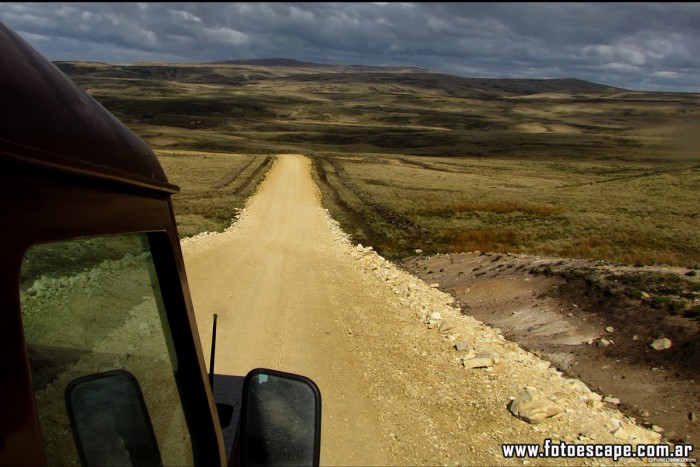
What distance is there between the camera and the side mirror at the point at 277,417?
2395mm

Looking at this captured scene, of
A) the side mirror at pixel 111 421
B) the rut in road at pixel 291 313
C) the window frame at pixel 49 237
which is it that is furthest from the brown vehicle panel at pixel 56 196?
the rut in road at pixel 291 313

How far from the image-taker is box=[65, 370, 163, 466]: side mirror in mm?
1726

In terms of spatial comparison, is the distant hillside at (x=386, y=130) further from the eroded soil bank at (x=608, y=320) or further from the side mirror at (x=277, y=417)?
the side mirror at (x=277, y=417)

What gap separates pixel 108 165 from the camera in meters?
1.68

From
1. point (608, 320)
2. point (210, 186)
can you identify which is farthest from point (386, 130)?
point (608, 320)

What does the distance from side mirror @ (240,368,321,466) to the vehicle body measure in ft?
0.06

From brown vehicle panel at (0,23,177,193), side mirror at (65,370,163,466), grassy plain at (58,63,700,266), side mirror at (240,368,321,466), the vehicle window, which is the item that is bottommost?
grassy plain at (58,63,700,266)

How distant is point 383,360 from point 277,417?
6485 mm

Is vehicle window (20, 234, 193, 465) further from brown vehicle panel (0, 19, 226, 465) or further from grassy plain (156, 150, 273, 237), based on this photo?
grassy plain (156, 150, 273, 237)

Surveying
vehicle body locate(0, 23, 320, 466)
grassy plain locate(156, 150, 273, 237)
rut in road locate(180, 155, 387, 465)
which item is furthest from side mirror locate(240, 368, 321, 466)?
grassy plain locate(156, 150, 273, 237)

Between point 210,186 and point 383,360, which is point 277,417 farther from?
point 210,186

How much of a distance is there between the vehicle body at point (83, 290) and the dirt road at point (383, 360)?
409cm

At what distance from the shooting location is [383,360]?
8.70m

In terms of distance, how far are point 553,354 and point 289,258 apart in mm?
8992
